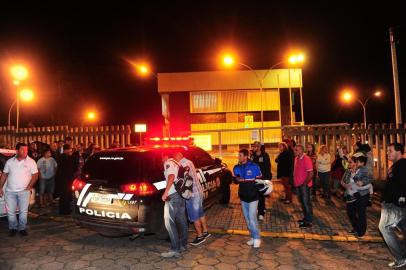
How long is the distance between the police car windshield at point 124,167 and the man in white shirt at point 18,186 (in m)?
1.48

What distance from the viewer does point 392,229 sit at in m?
4.97

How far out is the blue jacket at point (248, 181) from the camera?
5.89 metres

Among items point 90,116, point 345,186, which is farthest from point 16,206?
point 90,116

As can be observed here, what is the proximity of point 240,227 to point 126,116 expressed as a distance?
56007mm

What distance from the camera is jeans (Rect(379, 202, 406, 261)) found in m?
4.89

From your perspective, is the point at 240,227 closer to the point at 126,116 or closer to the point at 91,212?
the point at 91,212

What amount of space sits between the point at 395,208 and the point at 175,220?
3.35 meters

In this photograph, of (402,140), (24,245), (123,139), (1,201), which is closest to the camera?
(24,245)

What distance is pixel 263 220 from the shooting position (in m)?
7.72

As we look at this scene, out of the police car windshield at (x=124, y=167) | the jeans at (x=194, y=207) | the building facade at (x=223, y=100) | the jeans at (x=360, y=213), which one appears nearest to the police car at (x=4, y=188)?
the police car windshield at (x=124, y=167)

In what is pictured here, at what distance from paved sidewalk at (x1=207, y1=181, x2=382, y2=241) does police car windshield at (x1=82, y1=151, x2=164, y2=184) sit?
204 cm

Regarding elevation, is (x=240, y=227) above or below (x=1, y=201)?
below

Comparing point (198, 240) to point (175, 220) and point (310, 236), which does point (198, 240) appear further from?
point (310, 236)

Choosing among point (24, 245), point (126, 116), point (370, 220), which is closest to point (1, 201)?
point (24, 245)
